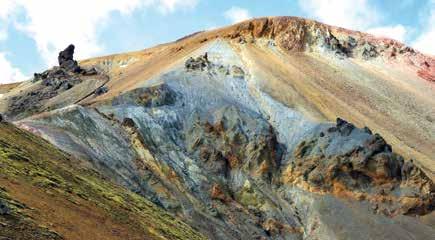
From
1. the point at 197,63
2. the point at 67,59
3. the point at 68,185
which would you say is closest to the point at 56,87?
the point at 67,59

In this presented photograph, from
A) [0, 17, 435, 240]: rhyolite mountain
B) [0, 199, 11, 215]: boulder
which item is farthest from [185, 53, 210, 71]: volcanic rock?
[0, 199, 11, 215]: boulder

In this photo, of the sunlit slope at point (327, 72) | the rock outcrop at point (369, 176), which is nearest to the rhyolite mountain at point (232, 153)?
the rock outcrop at point (369, 176)

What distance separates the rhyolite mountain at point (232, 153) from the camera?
1168 inches

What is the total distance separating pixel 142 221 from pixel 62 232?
8.77 metres

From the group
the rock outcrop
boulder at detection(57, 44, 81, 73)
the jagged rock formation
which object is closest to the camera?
the rock outcrop

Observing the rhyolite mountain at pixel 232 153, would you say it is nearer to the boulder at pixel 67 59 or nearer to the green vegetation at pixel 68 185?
the green vegetation at pixel 68 185

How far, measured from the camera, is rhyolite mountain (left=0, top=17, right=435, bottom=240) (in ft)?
97.3

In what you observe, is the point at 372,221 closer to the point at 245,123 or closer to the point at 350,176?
the point at 350,176

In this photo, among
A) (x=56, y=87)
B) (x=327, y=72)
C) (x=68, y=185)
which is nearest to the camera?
(x=68, y=185)

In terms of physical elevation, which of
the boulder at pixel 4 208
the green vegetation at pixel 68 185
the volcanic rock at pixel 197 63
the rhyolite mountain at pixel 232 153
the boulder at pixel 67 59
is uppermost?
the boulder at pixel 67 59

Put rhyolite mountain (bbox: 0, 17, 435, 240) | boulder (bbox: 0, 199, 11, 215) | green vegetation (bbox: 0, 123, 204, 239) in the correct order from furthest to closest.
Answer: rhyolite mountain (bbox: 0, 17, 435, 240), green vegetation (bbox: 0, 123, 204, 239), boulder (bbox: 0, 199, 11, 215)

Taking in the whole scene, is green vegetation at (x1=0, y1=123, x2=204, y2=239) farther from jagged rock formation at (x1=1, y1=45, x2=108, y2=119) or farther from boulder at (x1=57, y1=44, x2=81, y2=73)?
boulder at (x1=57, y1=44, x2=81, y2=73)

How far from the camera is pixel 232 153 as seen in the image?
2110 inches

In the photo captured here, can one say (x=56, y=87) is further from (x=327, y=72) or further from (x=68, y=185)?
(x=68, y=185)
